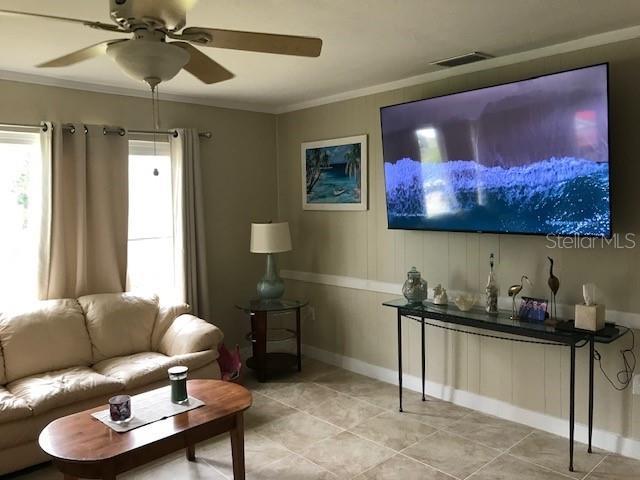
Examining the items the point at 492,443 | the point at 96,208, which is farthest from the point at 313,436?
the point at 96,208

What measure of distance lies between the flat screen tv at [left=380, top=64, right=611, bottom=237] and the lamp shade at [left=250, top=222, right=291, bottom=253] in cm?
105

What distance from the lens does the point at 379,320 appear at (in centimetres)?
445

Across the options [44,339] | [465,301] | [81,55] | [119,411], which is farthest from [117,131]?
[465,301]

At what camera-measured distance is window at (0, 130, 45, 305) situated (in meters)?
3.74

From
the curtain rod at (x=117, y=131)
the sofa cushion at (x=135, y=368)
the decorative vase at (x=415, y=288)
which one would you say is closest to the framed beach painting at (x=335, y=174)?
the decorative vase at (x=415, y=288)

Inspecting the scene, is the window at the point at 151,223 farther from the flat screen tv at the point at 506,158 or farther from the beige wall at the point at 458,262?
the flat screen tv at the point at 506,158

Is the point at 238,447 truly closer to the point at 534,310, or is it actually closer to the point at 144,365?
the point at 144,365

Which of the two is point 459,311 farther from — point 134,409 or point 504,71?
point 134,409

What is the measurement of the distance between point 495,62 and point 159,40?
2434 millimetres

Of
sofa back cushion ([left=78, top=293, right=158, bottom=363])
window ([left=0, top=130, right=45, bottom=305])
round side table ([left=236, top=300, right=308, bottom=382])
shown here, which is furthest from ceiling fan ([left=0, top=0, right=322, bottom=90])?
round side table ([left=236, top=300, right=308, bottom=382])

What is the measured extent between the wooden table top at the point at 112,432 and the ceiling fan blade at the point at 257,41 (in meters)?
1.73

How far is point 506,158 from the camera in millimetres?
3256

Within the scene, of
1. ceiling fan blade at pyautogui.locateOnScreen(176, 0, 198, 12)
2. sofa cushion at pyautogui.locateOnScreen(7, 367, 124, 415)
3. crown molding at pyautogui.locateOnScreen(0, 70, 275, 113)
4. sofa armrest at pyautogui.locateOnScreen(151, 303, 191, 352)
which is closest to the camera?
ceiling fan blade at pyautogui.locateOnScreen(176, 0, 198, 12)

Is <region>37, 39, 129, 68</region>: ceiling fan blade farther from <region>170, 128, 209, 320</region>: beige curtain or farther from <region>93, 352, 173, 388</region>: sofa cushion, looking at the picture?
<region>170, 128, 209, 320</region>: beige curtain
